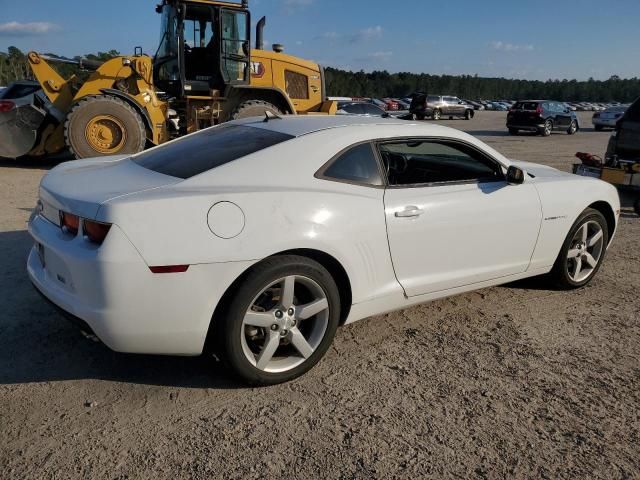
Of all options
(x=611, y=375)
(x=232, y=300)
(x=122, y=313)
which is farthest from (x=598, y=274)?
(x=122, y=313)

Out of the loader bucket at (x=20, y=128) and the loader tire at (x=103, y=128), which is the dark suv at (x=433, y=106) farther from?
the loader bucket at (x=20, y=128)

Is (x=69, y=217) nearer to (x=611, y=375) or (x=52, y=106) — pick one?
(x=611, y=375)

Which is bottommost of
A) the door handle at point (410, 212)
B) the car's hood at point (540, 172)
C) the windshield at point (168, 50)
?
the door handle at point (410, 212)

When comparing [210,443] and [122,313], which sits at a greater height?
[122,313]

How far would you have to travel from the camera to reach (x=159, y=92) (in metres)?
11.4

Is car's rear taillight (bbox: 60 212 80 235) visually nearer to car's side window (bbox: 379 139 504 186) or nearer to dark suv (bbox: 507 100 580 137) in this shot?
car's side window (bbox: 379 139 504 186)

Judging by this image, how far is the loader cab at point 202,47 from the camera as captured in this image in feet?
34.6

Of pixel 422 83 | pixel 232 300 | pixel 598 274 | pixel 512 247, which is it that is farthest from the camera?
pixel 422 83

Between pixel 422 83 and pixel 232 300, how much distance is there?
124547 millimetres

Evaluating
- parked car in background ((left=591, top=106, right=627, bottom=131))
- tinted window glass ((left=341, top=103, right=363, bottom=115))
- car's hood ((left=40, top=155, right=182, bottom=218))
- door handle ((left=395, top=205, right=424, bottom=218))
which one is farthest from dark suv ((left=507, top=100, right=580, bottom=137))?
car's hood ((left=40, top=155, right=182, bottom=218))

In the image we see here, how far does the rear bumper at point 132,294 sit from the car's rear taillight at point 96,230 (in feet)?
0.13

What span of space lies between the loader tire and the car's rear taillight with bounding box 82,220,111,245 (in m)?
8.07

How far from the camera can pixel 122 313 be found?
2.70 metres

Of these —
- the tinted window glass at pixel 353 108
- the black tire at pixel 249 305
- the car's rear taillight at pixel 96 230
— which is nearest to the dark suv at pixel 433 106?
the tinted window glass at pixel 353 108
